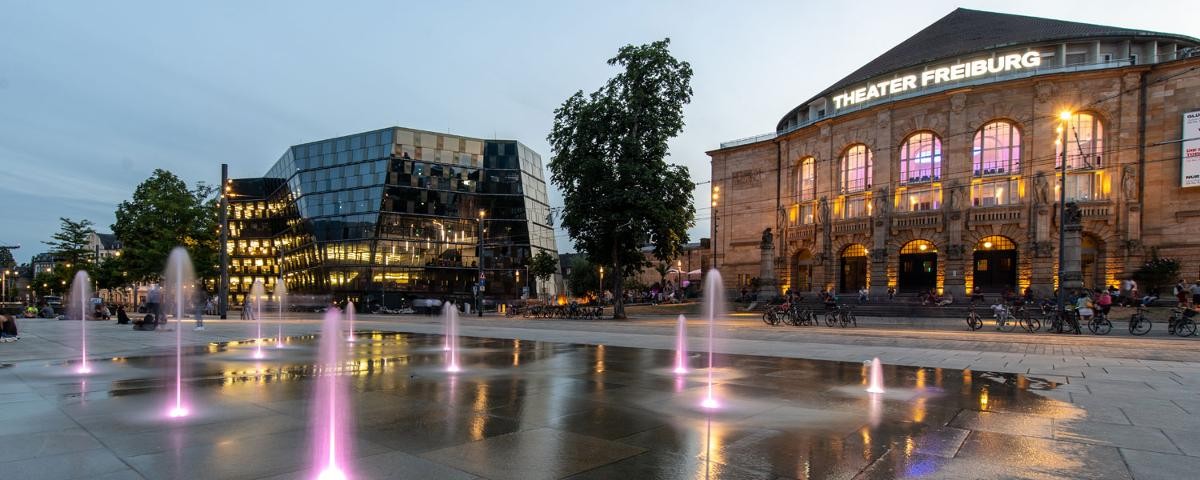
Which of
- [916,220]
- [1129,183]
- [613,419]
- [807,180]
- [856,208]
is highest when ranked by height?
[807,180]

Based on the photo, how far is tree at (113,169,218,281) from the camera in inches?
1512

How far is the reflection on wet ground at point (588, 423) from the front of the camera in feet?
15.9

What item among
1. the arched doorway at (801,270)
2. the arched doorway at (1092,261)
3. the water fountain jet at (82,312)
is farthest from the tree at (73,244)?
the arched doorway at (1092,261)

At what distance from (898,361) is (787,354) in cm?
244

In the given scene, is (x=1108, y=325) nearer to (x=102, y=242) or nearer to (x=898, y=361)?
(x=898, y=361)

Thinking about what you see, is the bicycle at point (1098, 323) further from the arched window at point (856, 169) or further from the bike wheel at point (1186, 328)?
the arched window at point (856, 169)

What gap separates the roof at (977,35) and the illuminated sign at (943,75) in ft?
2.82

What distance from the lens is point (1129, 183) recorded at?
39.7m

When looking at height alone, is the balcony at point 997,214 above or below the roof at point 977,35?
below

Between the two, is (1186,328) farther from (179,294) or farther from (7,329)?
(7,329)

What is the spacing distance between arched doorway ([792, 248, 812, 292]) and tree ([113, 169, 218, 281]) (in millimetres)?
46973

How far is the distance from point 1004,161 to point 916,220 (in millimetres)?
7143

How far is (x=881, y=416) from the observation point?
6973 millimetres

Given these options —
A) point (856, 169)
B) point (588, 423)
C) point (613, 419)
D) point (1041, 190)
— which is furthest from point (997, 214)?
point (588, 423)
